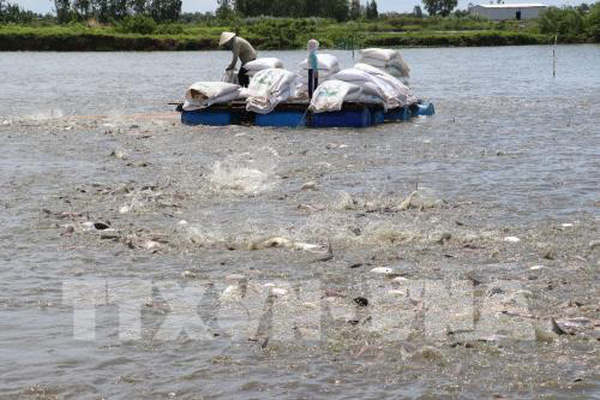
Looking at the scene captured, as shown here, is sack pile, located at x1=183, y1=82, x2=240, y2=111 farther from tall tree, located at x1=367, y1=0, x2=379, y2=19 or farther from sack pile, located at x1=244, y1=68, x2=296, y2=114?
tall tree, located at x1=367, y1=0, x2=379, y2=19

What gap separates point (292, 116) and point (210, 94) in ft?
6.13

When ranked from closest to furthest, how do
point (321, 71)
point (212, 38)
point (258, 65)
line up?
point (321, 71), point (258, 65), point (212, 38)

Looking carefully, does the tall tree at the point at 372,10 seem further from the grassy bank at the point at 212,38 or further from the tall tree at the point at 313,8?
the grassy bank at the point at 212,38

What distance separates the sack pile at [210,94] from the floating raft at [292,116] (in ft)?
0.41

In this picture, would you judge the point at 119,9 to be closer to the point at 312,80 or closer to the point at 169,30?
the point at 169,30

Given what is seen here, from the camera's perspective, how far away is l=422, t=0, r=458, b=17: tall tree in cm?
16012

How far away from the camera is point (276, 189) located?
1345 centimetres

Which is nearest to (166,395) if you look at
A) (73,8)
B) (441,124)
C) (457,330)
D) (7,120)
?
(457,330)

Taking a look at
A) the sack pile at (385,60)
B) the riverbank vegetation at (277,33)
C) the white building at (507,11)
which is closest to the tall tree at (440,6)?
the white building at (507,11)

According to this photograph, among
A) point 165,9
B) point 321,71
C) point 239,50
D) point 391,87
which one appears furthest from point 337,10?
point 321,71

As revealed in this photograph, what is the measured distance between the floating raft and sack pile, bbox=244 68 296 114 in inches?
6.9

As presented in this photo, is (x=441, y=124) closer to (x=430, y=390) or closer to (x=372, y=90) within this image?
(x=372, y=90)

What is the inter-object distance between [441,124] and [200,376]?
55.5ft

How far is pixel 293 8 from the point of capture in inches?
5266
